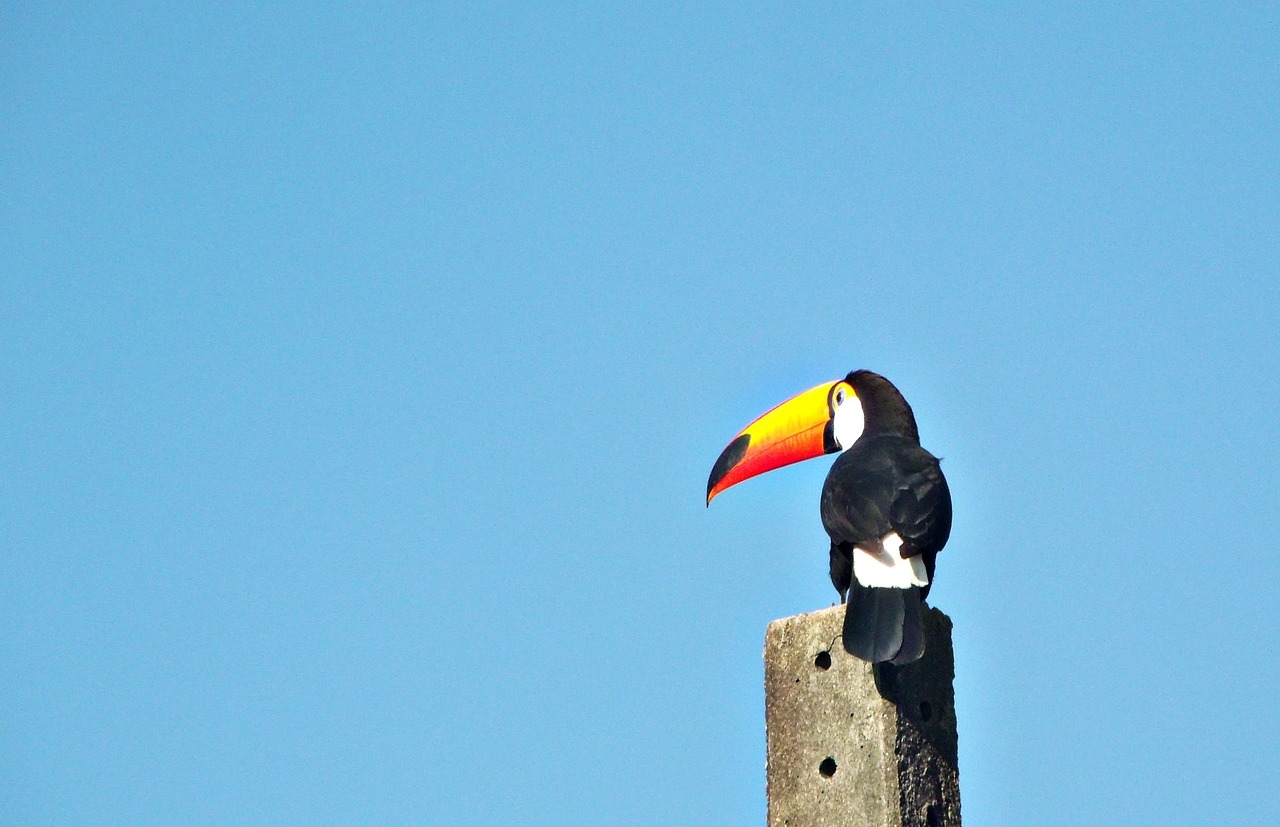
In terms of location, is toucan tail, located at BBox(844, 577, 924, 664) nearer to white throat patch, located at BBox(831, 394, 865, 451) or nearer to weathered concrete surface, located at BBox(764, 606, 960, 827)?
weathered concrete surface, located at BBox(764, 606, 960, 827)

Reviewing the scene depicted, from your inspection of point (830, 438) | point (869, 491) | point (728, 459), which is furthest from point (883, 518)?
point (728, 459)

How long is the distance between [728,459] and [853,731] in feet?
11.8

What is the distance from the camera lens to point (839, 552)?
8742mm

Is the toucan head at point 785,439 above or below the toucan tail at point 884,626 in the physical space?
above

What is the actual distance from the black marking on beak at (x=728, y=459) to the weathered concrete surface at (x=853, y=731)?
2.90m

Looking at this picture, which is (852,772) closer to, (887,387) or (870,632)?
(870,632)

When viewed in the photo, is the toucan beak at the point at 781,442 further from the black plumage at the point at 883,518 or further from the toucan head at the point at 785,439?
the black plumage at the point at 883,518

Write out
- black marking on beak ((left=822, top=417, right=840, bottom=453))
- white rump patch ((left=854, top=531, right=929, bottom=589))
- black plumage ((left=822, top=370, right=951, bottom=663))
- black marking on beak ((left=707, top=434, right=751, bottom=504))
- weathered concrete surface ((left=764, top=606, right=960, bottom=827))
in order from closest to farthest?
1. weathered concrete surface ((left=764, top=606, right=960, bottom=827))
2. black plumage ((left=822, top=370, right=951, bottom=663))
3. white rump patch ((left=854, top=531, right=929, bottom=589))
4. black marking on beak ((left=822, top=417, right=840, bottom=453))
5. black marking on beak ((left=707, top=434, right=751, bottom=504))

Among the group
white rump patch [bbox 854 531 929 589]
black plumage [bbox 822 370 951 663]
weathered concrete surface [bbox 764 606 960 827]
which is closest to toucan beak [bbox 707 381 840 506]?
black plumage [bbox 822 370 951 663]

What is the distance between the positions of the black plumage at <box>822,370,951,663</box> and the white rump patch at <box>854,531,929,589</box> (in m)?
0.03

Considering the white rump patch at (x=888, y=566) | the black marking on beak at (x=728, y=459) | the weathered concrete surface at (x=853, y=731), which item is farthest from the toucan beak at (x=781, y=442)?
the weathered concrete surface at (x=853, y=731)

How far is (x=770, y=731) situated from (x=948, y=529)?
160cm

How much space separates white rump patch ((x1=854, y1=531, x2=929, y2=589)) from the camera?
8.04 m

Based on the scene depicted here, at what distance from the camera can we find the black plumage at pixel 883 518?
24.8ft
